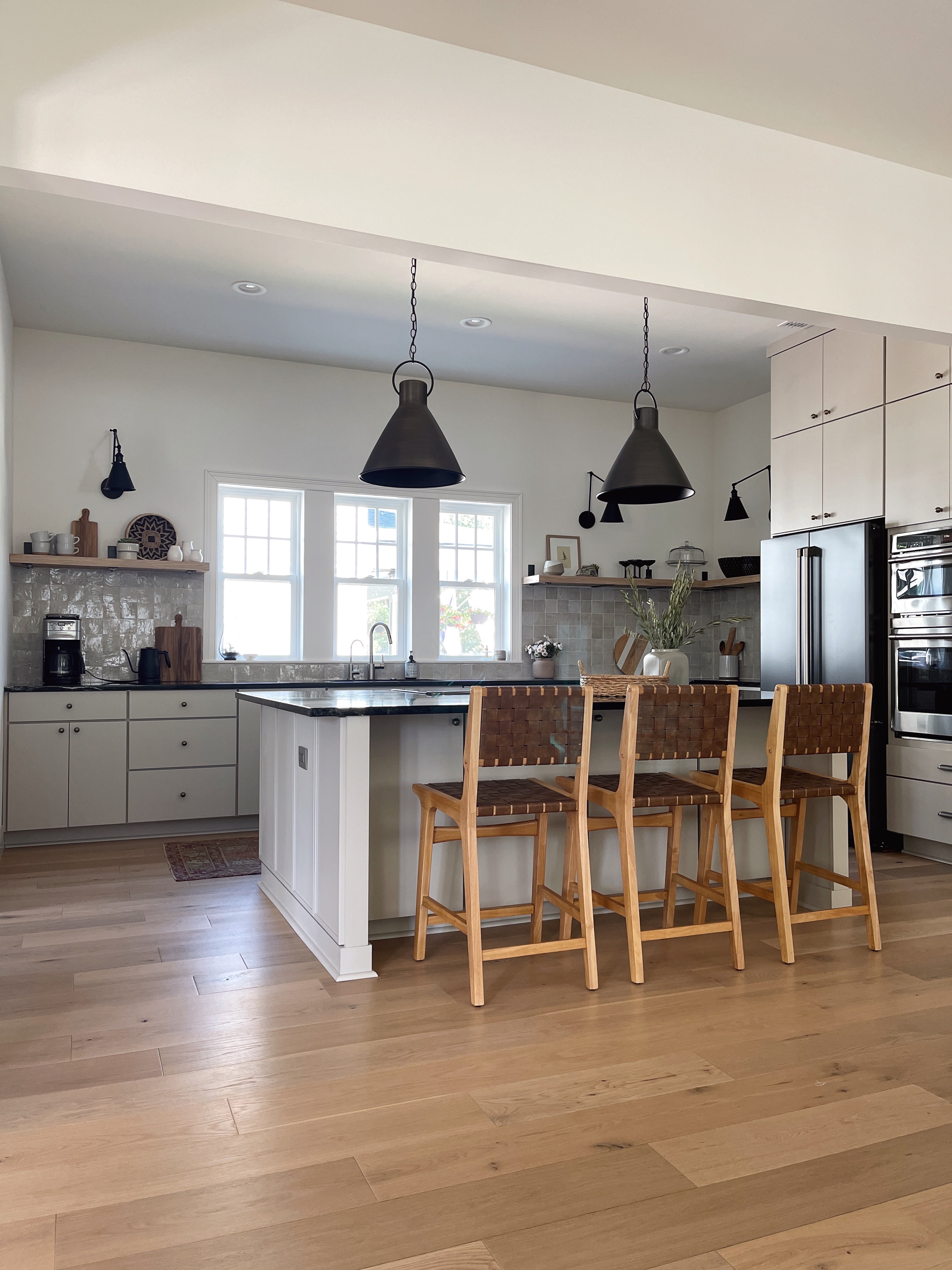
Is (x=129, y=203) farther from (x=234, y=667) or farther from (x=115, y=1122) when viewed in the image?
(x=234, y=667)

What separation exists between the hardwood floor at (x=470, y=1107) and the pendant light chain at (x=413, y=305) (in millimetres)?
2282

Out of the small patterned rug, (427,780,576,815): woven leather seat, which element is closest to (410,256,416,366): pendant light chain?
(427,780,576,815): woven leather seat

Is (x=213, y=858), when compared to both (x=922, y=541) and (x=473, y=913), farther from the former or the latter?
(x=922, y=541)

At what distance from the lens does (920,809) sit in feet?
15.6

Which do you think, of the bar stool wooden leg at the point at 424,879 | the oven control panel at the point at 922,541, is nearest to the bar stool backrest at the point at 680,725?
the bar stool wooden leg at the point at 424,879

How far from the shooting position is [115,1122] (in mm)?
2049

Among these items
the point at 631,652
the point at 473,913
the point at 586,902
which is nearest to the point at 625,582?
the point at 631,652

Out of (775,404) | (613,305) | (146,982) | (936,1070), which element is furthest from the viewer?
(775,404)

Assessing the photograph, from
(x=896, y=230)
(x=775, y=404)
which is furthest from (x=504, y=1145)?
(x=775, y=404)

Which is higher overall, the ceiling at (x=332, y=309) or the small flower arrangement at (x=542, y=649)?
the ceiling at (x=332, y=309)

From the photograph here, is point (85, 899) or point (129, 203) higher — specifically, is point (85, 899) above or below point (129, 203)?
below

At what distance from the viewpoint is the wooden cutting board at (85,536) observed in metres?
5.63

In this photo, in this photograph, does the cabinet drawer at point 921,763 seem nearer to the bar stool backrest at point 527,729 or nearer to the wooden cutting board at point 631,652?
the wooden cutting board at point 631,652

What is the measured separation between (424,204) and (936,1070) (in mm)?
2658
